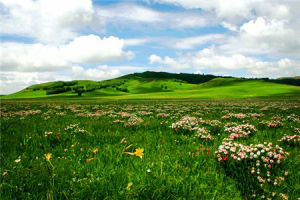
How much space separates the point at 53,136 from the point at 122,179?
399cm

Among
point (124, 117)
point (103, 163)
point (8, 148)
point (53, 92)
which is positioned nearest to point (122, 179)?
point (103, 163)

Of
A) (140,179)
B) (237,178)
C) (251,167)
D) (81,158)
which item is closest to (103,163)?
(81,158)

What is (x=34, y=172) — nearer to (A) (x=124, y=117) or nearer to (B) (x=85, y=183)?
(B) (x=85, y=183)

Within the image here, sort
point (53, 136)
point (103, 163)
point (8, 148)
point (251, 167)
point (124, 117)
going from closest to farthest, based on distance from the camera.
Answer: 1. point (251, 167)
2. point (103, 163)
3. point (8, 148)
4. point (53, 136)
5. point (124, 117)

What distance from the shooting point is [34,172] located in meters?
→ 2.97

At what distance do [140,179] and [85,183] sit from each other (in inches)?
38.1

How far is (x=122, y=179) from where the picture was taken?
295cm

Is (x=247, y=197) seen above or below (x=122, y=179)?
below

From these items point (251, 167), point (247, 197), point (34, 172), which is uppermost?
point (34, 172)

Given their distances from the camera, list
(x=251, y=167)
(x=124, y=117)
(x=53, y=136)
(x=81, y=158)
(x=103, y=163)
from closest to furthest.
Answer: (x=251, y=167) → (x=103, y=163) → (x=81, y=158) → (x=53, y=136) → (x=124, y=117)

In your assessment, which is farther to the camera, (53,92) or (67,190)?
(53,92)

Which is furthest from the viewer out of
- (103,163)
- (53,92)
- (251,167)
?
(53,92)

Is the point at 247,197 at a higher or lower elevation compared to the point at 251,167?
lower

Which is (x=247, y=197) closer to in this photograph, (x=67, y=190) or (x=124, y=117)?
(x=67, y=190)
